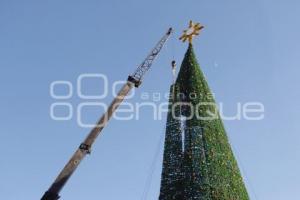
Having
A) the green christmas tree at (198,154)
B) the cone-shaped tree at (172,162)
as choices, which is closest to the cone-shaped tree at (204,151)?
the green christmas tree at (198,154)

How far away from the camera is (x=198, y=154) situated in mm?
14805

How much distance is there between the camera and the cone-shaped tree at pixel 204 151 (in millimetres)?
14062

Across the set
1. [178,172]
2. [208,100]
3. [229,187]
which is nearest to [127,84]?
[208,100]

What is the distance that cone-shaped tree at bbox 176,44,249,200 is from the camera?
14.1 meters

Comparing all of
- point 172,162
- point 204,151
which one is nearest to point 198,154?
point 204,151

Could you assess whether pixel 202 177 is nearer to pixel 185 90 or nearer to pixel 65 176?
pixel 185 90

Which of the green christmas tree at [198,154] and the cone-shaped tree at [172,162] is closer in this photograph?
the green christmas tree at [198,154]

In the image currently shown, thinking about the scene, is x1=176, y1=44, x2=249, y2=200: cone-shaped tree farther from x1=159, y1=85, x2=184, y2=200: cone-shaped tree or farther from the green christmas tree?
x1=159, y1=85, x2=184, y2=200: cone-shaped tree

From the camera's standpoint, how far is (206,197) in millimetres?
13836

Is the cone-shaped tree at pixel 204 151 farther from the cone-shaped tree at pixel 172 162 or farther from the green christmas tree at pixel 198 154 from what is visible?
the cone-shaped tree at pixel 172 162

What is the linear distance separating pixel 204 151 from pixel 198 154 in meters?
0.28

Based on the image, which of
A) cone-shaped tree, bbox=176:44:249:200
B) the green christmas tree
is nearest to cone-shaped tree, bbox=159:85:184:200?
the green christmas tree

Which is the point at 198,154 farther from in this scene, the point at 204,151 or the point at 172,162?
the point at 172,162

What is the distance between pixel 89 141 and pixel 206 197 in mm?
6345
